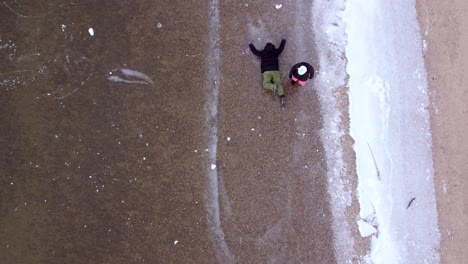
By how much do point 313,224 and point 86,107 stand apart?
2.30 meters

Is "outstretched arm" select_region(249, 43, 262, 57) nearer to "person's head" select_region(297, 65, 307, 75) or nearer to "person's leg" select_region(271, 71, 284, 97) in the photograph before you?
"person's leg" select_region(271, 71, 284, 97)

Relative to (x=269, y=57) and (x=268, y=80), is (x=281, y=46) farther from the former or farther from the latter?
(x=268, y=80)

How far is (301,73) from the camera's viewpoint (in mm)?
3750

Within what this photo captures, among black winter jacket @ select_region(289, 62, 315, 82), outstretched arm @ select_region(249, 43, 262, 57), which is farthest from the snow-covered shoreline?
outstretched arm @ select_region(249, 43, 262, 57)

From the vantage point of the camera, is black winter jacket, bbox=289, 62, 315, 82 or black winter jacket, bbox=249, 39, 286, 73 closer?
black winter jacket, bbox=289, 62, 315, 82

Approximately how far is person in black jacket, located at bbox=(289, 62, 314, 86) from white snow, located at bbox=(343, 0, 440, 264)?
0.44 m

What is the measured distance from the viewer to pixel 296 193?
12.9 feet

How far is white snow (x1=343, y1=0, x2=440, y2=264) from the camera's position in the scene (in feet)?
12.9

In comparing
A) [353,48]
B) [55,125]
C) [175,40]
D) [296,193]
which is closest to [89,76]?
[55,125]

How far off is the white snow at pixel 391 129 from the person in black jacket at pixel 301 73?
436mm

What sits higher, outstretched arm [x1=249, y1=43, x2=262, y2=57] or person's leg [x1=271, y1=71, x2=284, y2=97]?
outstretched arm [x1=249, y1=43, x2=262, y2=57]

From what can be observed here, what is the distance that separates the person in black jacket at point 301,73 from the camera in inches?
147

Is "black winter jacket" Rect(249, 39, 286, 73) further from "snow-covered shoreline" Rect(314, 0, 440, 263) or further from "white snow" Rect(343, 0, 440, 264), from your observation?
"white snow" Rect(343, 0, 440, 264)

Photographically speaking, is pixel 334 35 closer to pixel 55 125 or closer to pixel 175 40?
pixel 175 40
